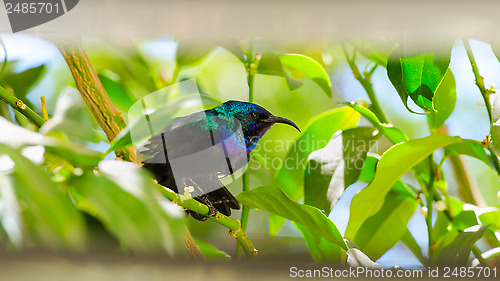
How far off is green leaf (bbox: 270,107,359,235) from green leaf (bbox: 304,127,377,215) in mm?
19

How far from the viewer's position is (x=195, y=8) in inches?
18.4

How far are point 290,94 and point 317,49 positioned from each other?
6.6 inches

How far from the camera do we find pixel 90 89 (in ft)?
1.68

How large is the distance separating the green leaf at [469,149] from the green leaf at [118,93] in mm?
444

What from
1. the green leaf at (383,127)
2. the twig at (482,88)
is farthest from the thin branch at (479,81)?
the green leaf at (383,127)

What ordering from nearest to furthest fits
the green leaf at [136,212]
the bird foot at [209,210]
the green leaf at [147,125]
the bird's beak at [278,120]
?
the green leaf at [136,212] < the green leaf at [147,125] < the bird foot at [209,210] < the bird's beak at [278,120]

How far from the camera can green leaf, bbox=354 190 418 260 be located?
0.60 meters

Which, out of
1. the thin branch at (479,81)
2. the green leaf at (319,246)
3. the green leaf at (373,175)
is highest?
the thin branch at (479,81)

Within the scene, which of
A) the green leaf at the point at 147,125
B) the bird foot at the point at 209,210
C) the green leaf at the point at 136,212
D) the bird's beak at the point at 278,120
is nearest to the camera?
the green leaf at the point at 136,212

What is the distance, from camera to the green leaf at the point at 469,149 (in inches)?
22.6

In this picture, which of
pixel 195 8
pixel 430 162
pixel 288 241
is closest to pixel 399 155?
pixel 430 162

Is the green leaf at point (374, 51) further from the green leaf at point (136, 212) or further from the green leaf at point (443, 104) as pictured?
the green leaf at point (136, 212)

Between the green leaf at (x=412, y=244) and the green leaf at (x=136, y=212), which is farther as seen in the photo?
the green leaf at (x=412, y=244)

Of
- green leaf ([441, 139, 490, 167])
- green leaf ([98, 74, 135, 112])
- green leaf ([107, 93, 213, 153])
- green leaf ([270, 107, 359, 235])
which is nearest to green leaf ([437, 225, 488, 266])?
green leaf ([441, 139, 490, 167])
